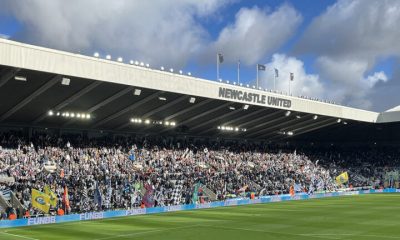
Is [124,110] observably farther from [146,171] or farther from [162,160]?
[162,160]

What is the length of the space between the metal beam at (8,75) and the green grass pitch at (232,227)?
10882 millimetres

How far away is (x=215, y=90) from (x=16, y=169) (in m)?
20.0

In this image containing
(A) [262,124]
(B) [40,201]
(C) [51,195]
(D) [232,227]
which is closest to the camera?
(D) [232,227]

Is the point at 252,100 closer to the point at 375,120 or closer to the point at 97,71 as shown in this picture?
the point at 97,71

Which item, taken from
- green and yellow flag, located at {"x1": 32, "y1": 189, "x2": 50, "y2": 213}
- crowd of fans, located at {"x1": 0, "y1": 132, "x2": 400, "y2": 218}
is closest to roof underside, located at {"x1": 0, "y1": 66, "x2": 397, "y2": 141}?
crowd of fans, located at {"x1": 0, "y1": 132, "x2": 400, "y2": 218}

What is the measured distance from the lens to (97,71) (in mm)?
35000

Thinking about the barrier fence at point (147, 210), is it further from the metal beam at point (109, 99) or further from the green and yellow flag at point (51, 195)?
the metal beam at point (109, 99)

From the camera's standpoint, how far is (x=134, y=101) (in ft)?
142

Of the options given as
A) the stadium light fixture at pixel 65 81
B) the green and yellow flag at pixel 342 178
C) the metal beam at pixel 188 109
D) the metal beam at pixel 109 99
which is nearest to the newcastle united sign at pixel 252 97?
the metal beam at pixel 188 109

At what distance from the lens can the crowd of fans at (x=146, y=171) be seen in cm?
3634

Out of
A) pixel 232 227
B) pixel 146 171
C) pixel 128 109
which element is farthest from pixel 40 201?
pixel 128 109

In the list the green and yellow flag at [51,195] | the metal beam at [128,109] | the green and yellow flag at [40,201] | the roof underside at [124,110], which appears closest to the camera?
the green and yellow flag at [40,201]

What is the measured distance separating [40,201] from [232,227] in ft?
45.8

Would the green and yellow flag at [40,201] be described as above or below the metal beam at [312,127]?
below
